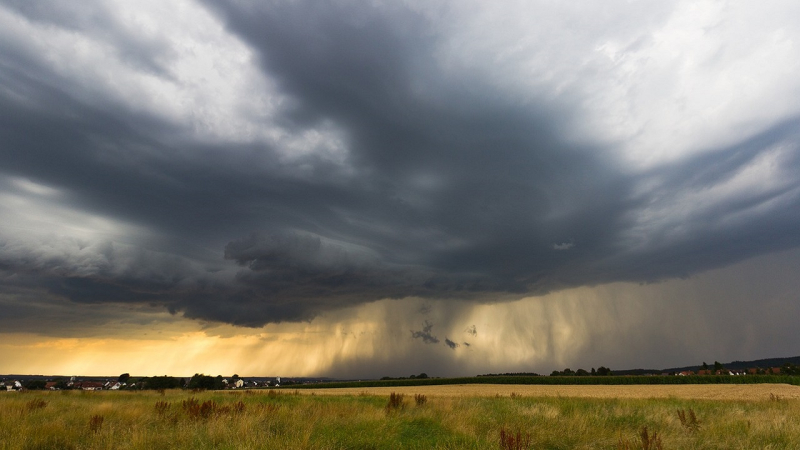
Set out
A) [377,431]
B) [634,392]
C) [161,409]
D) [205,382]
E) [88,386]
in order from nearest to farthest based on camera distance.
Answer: [377,431], [161,409], [634,392], [88,386], [205,382]

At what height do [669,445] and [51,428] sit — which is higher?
[51,428]

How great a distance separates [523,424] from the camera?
525 inches

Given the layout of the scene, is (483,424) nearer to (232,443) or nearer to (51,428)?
(232,443)

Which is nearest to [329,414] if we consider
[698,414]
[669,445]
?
[669,445]

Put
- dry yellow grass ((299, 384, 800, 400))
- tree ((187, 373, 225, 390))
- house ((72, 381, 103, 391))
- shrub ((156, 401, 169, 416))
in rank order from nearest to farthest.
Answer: shrub ((156, 401, 169, 416)), dry yellow grass ((299, 384, 800, 400)), house ((72, 381, 103, 391)), tree ((187, 373, 225, 390))

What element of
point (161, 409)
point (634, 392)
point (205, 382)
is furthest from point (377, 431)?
point (205, 382)

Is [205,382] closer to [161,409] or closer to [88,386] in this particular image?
[88,386]

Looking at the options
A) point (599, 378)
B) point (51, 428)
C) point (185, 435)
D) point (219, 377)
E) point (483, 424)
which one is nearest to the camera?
point (185, 435)

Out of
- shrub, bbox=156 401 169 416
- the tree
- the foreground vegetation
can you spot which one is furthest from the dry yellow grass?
the tree

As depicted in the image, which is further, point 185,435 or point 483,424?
point 483,424

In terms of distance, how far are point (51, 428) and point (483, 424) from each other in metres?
13.3

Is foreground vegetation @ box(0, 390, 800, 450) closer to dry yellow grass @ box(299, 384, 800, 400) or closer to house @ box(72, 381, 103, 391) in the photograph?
dry yellow grass @ box(299, 384, 800, 400)

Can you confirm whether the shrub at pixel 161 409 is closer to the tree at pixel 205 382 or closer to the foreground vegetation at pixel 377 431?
the foreground vegetation at pixel 377 431

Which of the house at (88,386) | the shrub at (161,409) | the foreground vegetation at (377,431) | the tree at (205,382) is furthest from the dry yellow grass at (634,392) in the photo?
the tree at (205,382)
